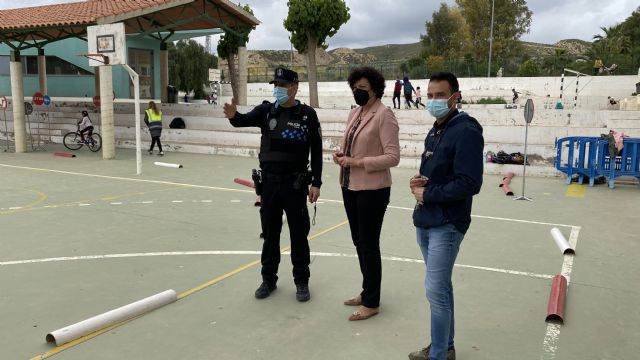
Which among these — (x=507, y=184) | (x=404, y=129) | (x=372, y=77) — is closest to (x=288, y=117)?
(x=372, y=77)

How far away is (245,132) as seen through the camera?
18.8m

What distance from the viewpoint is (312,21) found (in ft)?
77.2

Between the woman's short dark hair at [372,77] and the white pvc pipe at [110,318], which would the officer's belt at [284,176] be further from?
the white pvc pipe at [110,318]

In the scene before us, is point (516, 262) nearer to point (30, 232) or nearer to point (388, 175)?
point (388, 175)

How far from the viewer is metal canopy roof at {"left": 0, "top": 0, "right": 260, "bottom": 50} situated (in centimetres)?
1603

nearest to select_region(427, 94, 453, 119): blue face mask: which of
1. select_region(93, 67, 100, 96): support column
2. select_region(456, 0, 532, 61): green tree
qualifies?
select_region(93, 67, 100, 96): support column

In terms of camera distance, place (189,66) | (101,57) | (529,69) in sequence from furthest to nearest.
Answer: (189,66) → (529,69) → (101,57)

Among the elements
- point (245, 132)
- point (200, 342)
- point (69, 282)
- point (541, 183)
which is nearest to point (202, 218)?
point (69, 282)

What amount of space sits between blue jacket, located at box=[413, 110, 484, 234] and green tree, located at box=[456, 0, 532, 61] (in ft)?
191

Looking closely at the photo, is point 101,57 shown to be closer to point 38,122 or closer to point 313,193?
point 38,122

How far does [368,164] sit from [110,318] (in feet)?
7.67

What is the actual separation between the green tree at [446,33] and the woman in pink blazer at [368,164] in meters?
60.3

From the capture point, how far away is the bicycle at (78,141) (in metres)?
17.9

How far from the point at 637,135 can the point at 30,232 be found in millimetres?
14897
